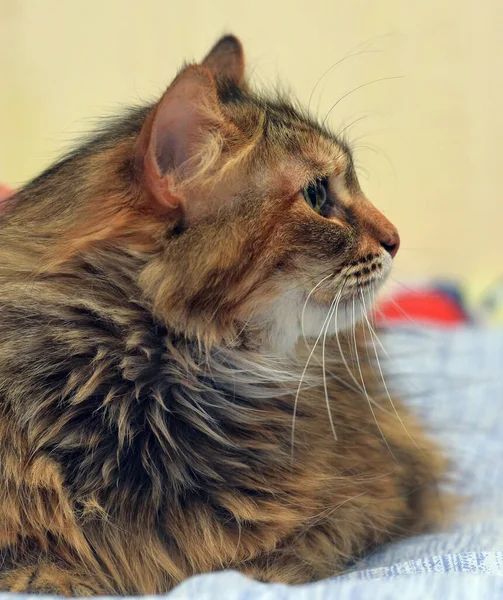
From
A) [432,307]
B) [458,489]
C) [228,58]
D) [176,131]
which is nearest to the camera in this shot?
[176,131]

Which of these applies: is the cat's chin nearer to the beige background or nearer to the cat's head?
the cat's head

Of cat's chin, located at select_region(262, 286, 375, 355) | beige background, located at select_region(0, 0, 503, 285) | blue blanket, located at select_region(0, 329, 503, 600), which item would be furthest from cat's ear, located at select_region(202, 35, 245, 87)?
beige background, located at select_region(0, 0, 503, 285)

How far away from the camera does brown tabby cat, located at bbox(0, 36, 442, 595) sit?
34.2 inches

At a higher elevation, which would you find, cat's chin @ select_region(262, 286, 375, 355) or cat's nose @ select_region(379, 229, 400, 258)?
cat's nose @ select_region(379, 229, 400, 258)

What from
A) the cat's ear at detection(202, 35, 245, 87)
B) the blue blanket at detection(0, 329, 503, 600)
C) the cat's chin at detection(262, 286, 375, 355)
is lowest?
the blue blanket at detection(0, 329, 503, 600)

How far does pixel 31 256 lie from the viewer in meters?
0.96

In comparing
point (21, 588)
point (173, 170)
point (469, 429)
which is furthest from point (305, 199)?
point (469, 429)

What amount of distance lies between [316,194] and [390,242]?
5.6 inches

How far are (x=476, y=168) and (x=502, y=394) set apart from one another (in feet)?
3.76

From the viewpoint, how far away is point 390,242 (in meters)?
1.04

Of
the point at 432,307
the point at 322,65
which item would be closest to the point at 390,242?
the point at 432,307

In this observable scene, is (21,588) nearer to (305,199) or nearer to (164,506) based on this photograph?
(164,506)

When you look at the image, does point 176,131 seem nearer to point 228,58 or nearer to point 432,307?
point 228,58

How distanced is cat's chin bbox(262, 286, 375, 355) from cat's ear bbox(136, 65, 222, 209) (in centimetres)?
20
